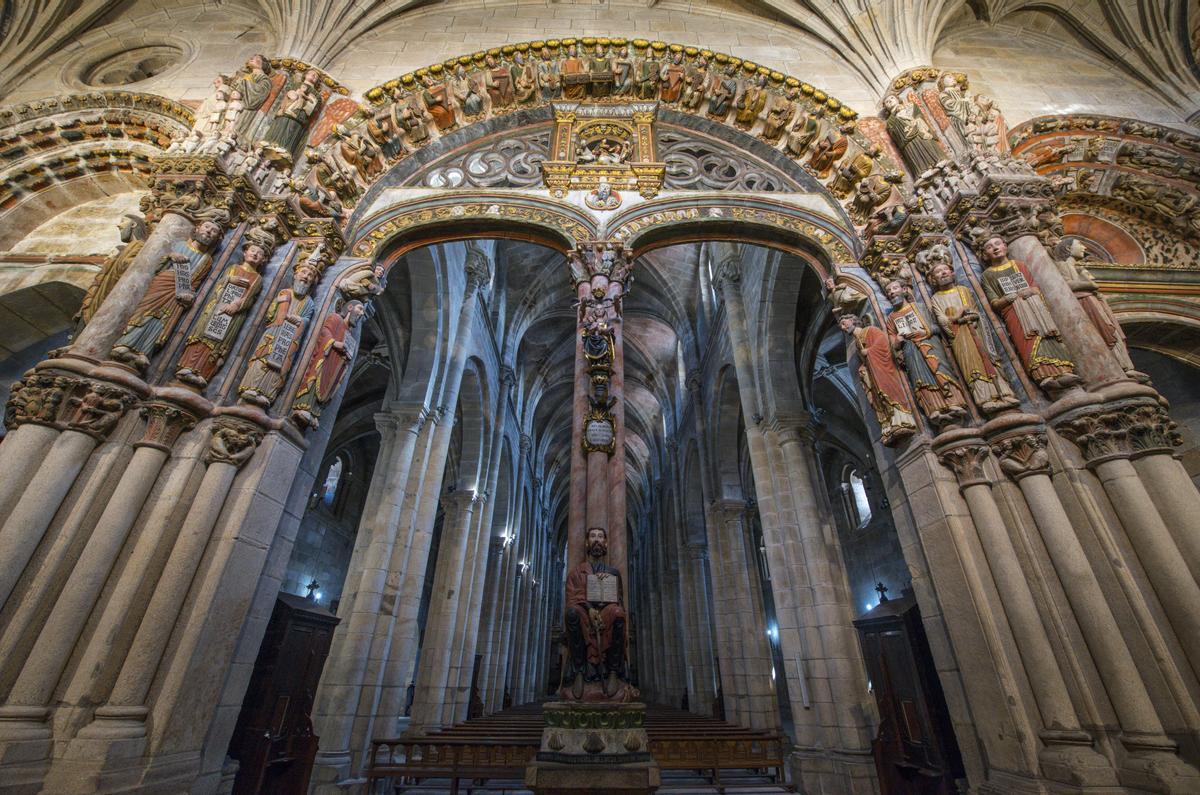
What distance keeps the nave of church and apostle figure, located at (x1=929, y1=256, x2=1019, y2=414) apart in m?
0.04

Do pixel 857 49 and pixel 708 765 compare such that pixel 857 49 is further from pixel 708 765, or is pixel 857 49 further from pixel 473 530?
pixel 473 530

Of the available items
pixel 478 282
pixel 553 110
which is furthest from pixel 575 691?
pixel 478 282

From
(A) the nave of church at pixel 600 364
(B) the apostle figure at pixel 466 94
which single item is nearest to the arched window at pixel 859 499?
(A) the nave of church at pixel 600 364

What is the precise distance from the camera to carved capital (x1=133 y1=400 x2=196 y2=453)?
4457mm

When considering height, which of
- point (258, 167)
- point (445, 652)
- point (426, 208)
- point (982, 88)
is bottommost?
point (445, 652)

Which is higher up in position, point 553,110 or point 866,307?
point 553,110

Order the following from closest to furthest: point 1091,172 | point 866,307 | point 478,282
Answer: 1. point 866,307
2. point 1091,172
3. point 478,282

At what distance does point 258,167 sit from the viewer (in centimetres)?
618

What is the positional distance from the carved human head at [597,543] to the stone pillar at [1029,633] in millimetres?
3219

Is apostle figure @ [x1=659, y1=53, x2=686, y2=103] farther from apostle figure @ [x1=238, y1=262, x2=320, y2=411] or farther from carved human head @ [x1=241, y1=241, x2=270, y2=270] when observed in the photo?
carved human head @ [x1=241, y1=241, x2=270, y2=270]

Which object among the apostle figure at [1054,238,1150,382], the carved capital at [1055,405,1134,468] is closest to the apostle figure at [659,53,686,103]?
the apostle figure at [1054,238,1150,382]

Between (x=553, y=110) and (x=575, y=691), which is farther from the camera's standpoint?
(x=553, y=110)

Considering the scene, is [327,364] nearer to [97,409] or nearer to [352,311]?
[352,311]

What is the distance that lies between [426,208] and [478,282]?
4661 millimetres
